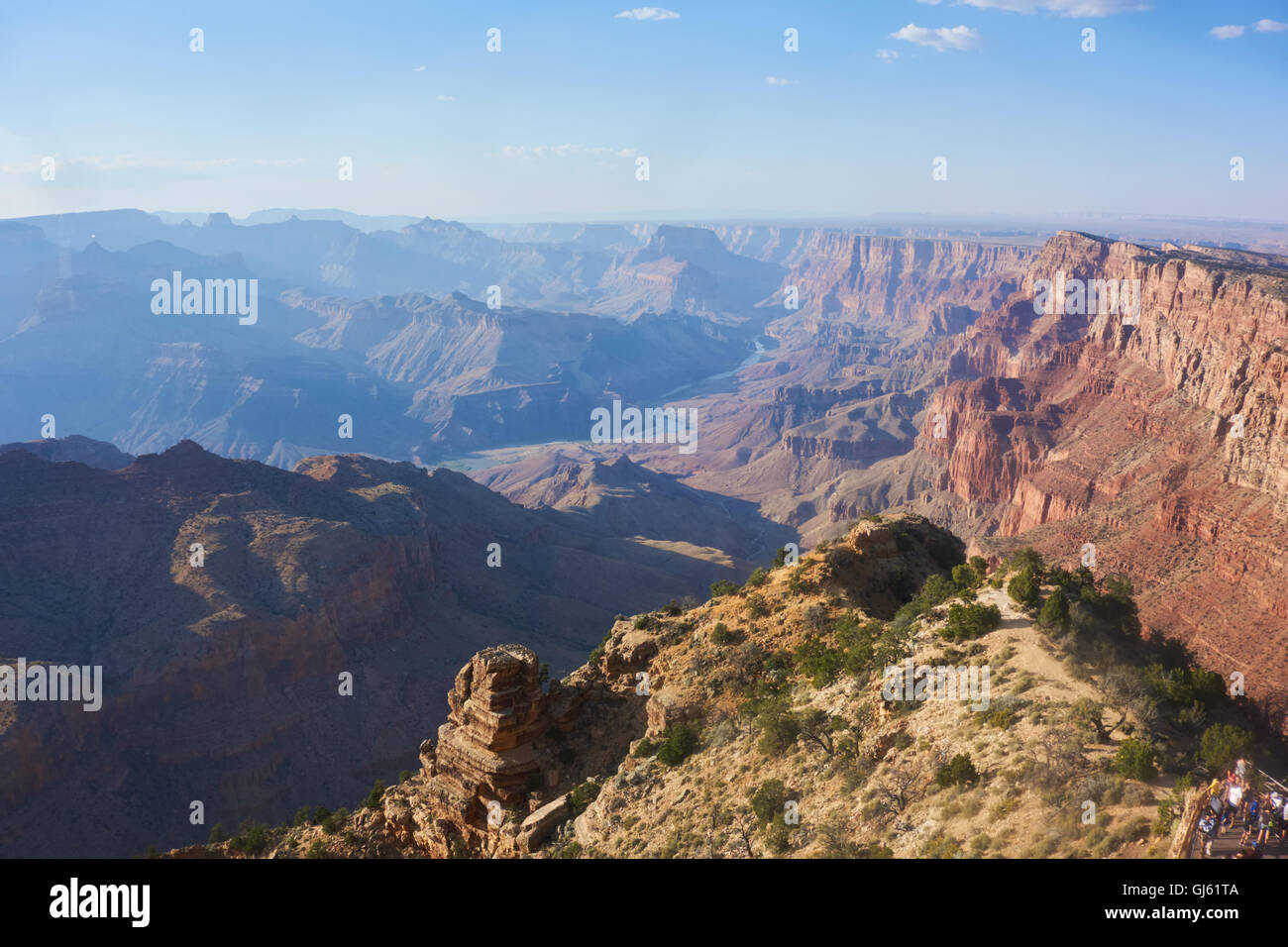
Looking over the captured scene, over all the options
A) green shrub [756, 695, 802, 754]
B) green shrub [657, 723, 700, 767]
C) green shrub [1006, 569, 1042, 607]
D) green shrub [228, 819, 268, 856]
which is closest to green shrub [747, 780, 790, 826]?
green shrub [756, 695, 802, 754]

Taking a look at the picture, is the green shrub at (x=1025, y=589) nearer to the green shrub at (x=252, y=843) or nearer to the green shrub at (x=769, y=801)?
the green shrub at (x=769, y=801)

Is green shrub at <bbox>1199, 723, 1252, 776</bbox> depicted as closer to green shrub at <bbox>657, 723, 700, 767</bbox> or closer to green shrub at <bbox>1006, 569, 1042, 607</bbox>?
green shrub at <bbox>1006, 569, 1042, 607</bbox>

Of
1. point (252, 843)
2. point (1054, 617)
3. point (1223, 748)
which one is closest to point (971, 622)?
point (1054, 617)

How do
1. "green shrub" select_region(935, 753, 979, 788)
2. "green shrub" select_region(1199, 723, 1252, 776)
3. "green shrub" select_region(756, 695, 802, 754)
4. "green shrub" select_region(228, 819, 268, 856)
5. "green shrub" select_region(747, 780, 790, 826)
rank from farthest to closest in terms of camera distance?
"green shrub" select_region(228, 819, 268, 856)
"green shrub" select_region(756, 695, 802, 754)
"green shrub" select_region(747, 780, 790, 826)
"green shrub" select_region(935, 753, 979, 788)
"green shrub" select_region(1199, 723, 1252, 776)
